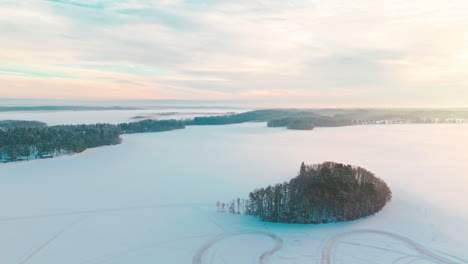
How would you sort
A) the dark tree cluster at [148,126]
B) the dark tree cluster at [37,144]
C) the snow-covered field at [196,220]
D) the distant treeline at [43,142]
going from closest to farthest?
1. the snow-covered field at [196,220]
2. the dark tree cluster at [37,144]
3. the distant treeline at [43,142]
4. the dark tree cluster at [148,126]

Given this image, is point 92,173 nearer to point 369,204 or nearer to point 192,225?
point 192,225

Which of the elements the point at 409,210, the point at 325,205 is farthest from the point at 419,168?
the point at 325,205

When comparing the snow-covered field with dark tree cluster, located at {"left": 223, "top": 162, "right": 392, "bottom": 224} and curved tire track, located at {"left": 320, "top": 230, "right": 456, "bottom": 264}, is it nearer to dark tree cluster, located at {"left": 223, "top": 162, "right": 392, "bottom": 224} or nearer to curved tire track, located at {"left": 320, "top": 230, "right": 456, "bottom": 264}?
curved tire track, located at {"left": 320, "top": 230, "right": 456, "bottom": 264}

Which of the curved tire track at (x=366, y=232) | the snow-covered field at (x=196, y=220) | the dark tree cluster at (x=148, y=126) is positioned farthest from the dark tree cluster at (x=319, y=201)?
the dark tree cluster at (x=148, y=126)

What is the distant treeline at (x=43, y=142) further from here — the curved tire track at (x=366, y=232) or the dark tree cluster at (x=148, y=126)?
the curved tire track at (x=366, y=232)

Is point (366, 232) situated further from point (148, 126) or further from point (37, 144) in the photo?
point (148, 126)
